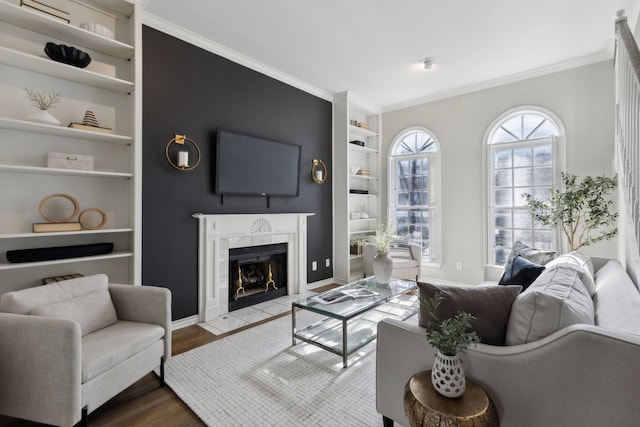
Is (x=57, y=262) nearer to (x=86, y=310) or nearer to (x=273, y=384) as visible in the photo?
(x=86, y=310)

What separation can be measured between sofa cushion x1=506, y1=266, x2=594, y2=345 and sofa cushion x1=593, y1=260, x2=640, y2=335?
0.07 meters

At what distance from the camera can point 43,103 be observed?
2244 mm

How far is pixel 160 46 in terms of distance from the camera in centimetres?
291

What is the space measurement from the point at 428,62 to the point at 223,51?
7.96 ft

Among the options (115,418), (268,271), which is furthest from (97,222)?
(268,271)

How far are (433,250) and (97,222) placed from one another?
4.37m

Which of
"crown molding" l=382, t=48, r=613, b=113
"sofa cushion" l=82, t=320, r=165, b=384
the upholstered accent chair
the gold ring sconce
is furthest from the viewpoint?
the upholstered accent chair

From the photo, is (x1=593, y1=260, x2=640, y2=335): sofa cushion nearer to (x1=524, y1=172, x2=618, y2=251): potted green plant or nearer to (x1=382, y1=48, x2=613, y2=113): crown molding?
(x1=524, y1=172, x2=618, y2=251): potted green plant

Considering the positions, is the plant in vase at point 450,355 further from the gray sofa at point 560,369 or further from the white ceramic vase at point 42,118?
the white ceramic vase at point 42,118

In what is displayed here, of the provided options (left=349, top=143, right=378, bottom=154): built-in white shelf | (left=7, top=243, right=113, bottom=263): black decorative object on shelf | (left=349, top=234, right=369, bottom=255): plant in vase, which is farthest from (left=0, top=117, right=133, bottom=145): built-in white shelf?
(left=349, top=234, right=369, bottom=255): plant in vase

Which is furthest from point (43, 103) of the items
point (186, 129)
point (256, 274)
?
point (256, 274)

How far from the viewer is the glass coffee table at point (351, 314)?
2.35m

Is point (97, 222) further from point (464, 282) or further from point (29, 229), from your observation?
point (464, 282)

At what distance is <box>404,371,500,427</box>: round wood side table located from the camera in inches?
42.7
